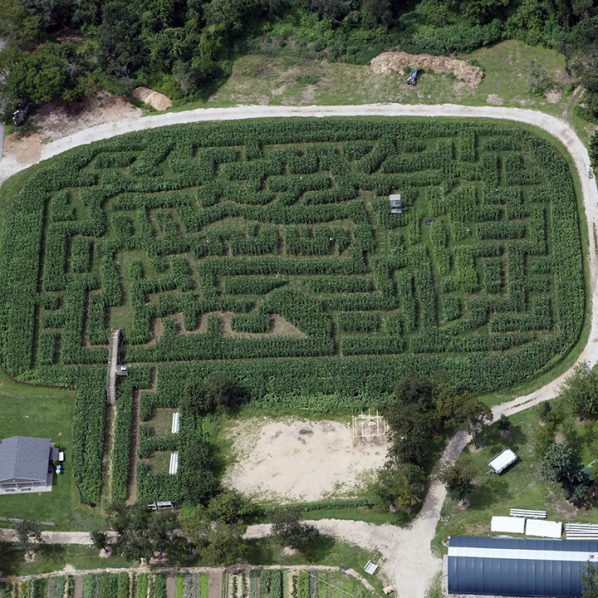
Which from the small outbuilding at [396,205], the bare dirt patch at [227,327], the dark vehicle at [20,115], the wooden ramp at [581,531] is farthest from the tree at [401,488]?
the dark vehicle at [20,115]

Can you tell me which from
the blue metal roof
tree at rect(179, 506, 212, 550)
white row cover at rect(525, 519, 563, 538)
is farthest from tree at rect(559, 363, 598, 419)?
tree at rect(179, 506, 212, 550)

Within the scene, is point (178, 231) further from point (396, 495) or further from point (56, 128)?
point (396, 495)

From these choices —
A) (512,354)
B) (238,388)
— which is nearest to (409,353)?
(512,354)

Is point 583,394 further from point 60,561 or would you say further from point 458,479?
point 60,561

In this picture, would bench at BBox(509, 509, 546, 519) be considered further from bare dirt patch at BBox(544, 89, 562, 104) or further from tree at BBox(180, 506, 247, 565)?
bare dirt patch at BBox(544, 89, 562, 104)

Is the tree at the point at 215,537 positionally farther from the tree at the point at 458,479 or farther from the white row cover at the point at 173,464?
the tree at the point at 458,479
